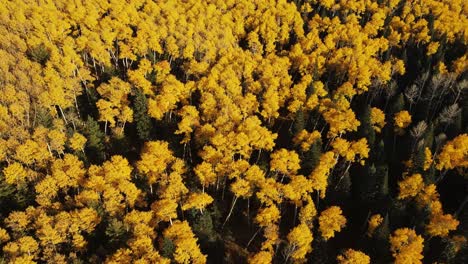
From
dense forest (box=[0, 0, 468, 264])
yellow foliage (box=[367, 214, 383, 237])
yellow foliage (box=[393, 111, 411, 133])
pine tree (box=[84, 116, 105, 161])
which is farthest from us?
yellow foliage (box=[393, 111, 411, 133])

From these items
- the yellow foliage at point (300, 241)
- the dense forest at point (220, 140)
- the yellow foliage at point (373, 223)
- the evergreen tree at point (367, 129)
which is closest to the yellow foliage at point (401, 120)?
→ the dense forest at point (220, 140)

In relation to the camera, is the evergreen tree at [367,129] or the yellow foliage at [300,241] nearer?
the yellow foliage at [300,241]

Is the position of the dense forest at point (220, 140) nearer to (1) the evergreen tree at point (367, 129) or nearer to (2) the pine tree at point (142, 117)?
(2) the pine tree at point (142, 117)

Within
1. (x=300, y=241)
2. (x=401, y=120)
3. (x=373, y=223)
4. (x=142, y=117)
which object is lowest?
(x=300, y=241)

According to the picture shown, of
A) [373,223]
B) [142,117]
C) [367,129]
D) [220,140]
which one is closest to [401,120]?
[367,129]

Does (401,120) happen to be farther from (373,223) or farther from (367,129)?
(373,223)

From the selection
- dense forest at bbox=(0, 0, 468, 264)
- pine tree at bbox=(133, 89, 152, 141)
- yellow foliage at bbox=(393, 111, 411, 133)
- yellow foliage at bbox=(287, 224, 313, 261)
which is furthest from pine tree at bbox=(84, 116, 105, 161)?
yellow foliage at bbox=(393, 111, 411, 133)

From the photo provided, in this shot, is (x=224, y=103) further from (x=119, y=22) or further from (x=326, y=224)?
(x=119, y=22)

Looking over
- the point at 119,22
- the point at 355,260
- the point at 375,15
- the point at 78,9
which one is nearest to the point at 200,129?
the point at 355,260

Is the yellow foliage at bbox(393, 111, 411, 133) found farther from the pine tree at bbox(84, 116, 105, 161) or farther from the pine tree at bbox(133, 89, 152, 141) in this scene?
the pine tree at bbox(84, 116, 105, 161)

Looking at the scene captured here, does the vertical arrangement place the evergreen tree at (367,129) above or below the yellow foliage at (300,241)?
above
